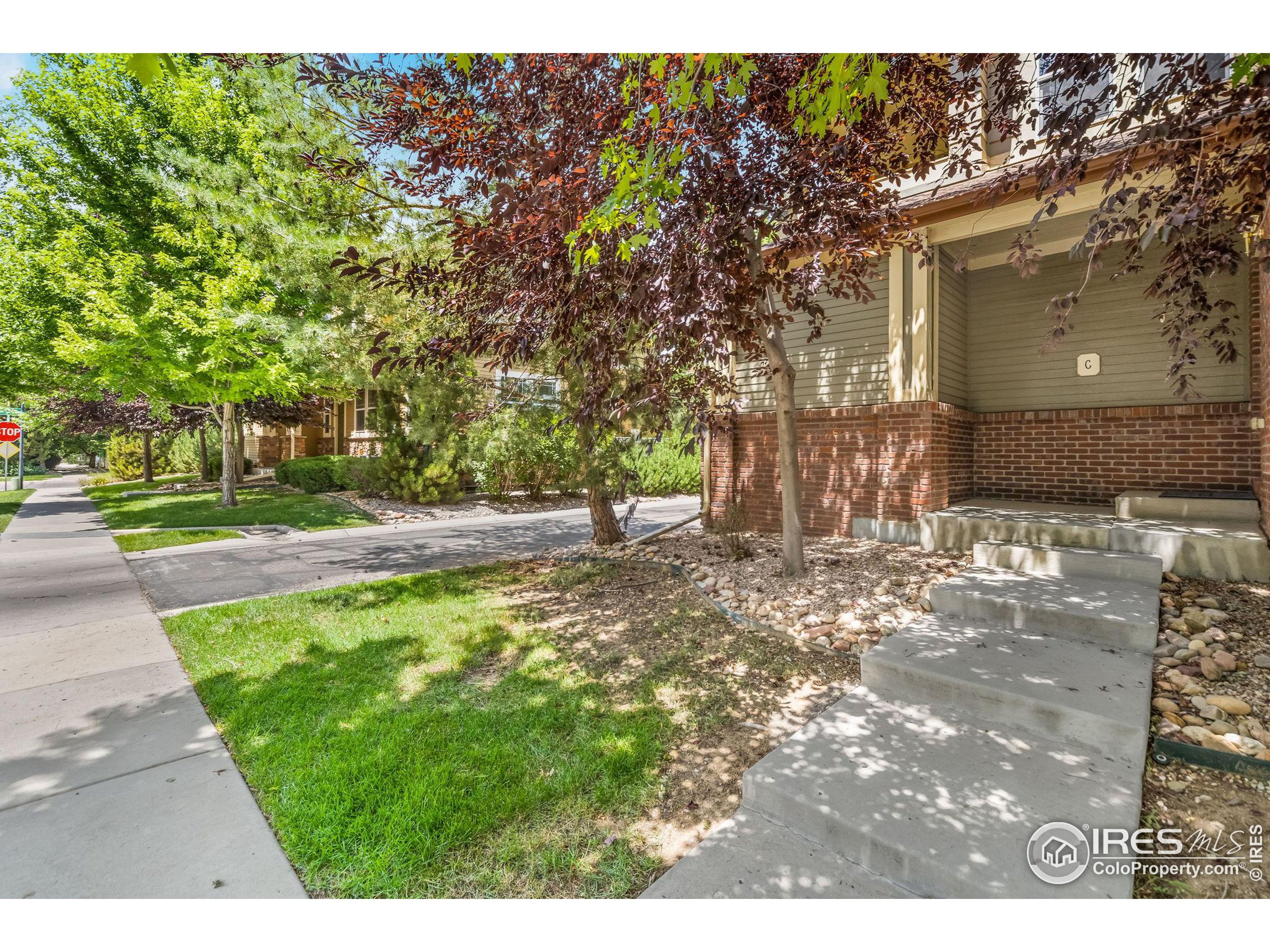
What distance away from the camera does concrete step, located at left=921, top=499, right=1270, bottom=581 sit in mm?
3463

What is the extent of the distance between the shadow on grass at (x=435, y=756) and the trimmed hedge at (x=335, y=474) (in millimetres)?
8990

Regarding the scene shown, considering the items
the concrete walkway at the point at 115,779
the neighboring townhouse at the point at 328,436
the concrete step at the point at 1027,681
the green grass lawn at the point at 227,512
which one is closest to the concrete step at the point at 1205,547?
the concrete step at the point at 1027,681

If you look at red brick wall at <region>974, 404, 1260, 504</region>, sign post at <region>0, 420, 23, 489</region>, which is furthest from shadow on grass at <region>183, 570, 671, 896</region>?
sign post at <region>0, 420, 23, 489</region>

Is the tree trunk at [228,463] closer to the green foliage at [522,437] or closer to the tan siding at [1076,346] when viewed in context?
the green foliage at [522,437]

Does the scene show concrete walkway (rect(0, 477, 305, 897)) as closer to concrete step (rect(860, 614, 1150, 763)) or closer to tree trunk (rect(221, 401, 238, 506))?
concrete step (rect(860, 614, 1150, 763))

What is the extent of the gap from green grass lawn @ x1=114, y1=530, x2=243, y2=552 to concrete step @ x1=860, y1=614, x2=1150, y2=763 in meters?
9.10

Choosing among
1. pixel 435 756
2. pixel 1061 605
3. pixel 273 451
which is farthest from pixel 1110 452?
pixel 273 451

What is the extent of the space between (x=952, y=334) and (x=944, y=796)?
5618 mm

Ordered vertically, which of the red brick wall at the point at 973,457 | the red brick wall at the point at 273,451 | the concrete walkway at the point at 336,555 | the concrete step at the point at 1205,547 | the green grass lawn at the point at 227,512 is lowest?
the concrete walkway at the point at 336,555

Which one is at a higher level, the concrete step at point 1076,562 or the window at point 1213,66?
the window at point 1213,66

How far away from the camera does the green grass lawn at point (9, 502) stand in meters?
10.1

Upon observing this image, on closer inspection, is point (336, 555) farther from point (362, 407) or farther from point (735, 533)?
point (362, 407)

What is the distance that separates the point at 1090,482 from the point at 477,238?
248 inches

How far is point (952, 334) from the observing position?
6.05 m
